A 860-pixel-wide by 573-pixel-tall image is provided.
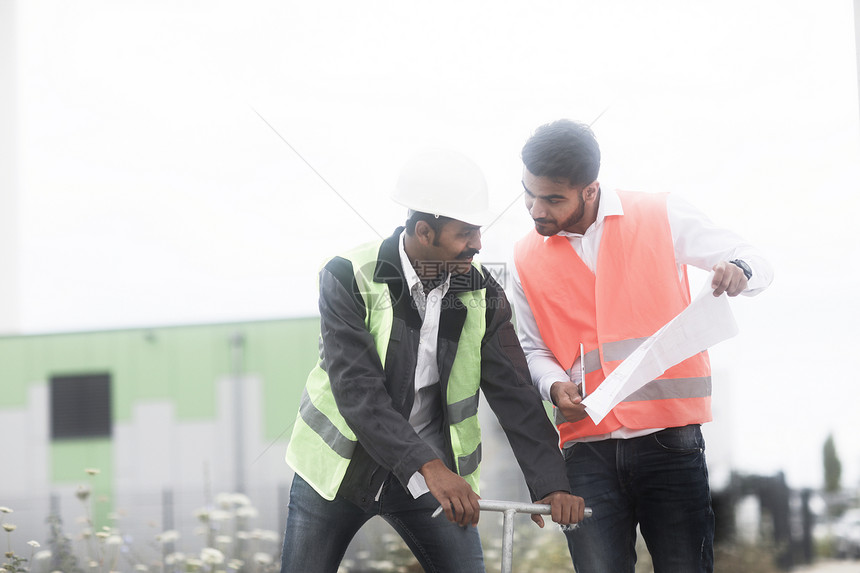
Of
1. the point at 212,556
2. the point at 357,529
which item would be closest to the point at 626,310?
the point at 357,529

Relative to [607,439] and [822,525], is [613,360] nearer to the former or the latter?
[607,439]

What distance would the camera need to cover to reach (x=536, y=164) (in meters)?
2.03

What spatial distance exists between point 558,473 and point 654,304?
0.52m

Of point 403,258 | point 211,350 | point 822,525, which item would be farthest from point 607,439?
point 211,350

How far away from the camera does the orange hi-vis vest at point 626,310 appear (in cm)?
201

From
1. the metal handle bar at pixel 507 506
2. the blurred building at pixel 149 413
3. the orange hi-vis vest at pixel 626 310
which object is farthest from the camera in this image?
the blurred building at pixel 149 413

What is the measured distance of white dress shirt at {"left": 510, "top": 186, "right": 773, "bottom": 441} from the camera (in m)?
1.96

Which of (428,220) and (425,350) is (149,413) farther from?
(428,220)

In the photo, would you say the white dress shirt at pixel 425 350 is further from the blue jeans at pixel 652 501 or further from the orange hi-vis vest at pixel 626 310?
the blue jeans at pixel 652 501

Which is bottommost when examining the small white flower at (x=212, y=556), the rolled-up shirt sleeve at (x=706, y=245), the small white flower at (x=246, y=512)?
the small white flower at (x=212, y=556)

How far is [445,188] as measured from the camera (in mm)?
1957

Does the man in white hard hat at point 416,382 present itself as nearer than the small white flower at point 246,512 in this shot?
Yes

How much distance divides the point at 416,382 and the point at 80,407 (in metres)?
3.96

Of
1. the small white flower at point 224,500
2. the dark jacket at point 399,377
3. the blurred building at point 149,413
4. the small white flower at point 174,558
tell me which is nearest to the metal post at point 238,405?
the blurred building at point 149,413
